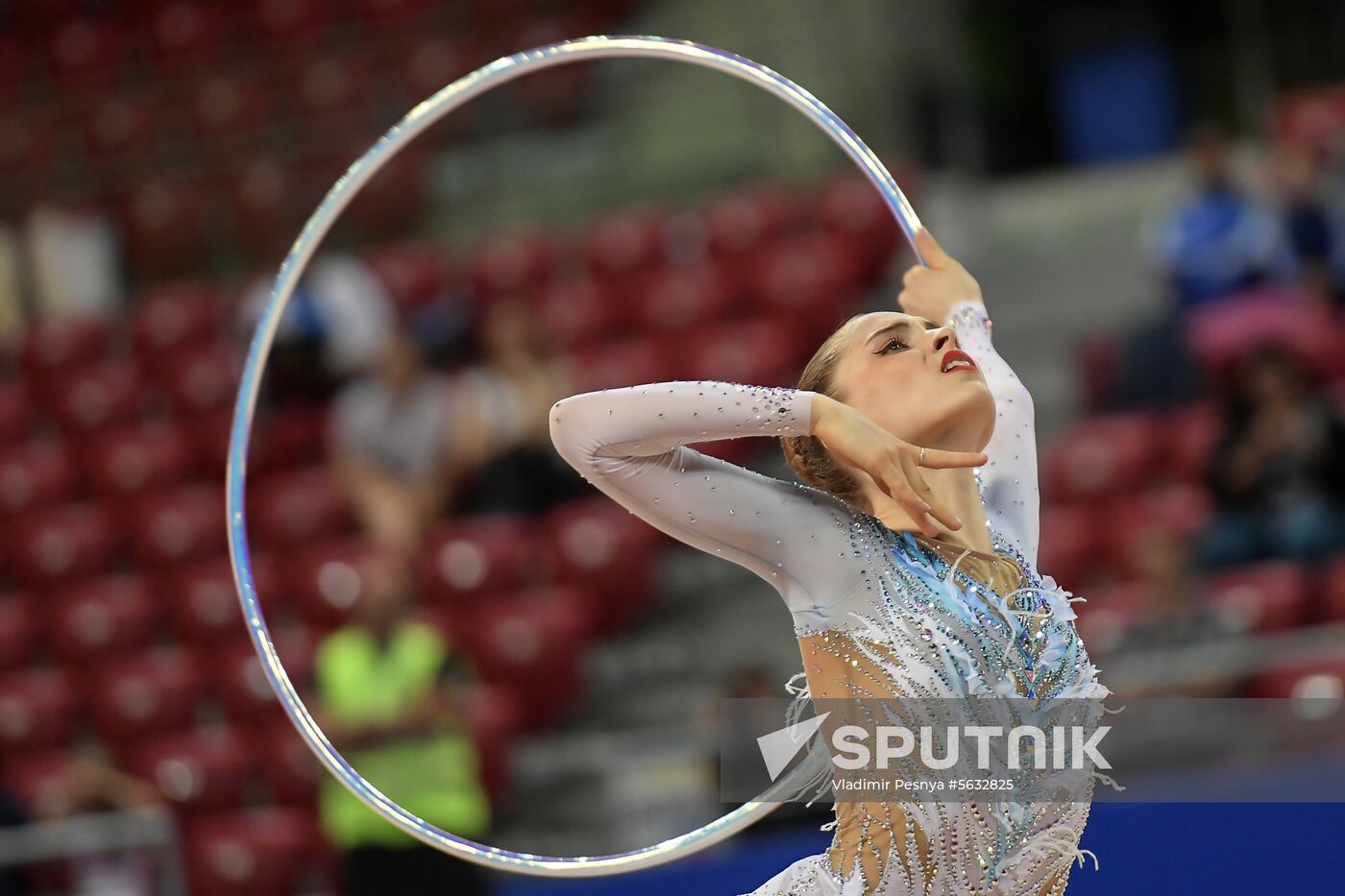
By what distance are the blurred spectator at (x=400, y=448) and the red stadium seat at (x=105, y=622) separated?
1354mm

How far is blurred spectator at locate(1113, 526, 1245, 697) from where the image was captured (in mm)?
4352

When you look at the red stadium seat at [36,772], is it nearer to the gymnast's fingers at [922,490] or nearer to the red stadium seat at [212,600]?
the red stadium seat at [212,600]

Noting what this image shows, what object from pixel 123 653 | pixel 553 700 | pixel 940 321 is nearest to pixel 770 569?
pixel 940 321

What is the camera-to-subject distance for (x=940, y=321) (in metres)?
2.55

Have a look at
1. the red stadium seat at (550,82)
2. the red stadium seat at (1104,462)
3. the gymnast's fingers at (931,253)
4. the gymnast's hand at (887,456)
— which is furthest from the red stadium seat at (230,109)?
the gymnast's hand at (887,456)

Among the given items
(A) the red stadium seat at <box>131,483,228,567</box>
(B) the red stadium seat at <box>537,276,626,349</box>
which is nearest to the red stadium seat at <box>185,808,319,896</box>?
(A) the red stadium seat at <box>131,483,228,567</box>

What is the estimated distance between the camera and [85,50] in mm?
9750

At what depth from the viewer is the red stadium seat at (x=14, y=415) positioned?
846 centimetres

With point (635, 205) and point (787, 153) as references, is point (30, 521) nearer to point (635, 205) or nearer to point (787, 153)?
point (635, 205)

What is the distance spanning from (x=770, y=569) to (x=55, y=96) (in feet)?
27.1

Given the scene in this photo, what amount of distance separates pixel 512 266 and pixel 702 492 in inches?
230

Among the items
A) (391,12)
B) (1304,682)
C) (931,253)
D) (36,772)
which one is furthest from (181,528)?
(931,253)

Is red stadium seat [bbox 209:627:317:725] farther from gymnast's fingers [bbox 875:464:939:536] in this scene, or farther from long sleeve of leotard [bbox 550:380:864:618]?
gymnast's fingers [bbox 875:464:939:536]

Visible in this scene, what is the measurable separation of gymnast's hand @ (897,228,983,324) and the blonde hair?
0.36 metres
